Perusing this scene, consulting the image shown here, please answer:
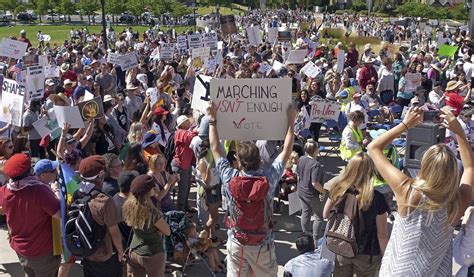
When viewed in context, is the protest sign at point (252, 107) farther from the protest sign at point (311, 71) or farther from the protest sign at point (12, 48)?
the protest sign at point (12, 48)

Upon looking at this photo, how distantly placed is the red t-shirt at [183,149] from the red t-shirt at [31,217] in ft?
10.2

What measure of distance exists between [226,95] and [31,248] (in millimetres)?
2352

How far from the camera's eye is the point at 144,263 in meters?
5.22

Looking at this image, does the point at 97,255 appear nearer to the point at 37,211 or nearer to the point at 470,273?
the point at 37,211

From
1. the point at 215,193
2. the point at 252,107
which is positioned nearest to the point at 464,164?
the point at 252,107

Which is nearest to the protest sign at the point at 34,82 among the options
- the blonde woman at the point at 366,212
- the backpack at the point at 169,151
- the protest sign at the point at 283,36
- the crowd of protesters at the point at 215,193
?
the crowd of protesters at the point at 215,193

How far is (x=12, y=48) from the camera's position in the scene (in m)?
14.0

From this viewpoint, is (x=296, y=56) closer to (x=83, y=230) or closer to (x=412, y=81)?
(x=412, y=81)

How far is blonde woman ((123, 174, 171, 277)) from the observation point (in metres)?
4.95

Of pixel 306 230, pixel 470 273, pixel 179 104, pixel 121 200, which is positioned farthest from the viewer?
pixel 179 104

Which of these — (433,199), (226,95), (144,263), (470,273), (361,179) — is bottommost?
(144,263)

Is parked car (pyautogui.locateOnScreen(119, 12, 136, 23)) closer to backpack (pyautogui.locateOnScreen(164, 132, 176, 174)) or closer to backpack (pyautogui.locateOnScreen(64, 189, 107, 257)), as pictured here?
backpack (pyautogui.locateOnScreen(164, 132, 176, 174))

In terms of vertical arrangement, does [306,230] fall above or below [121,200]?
below

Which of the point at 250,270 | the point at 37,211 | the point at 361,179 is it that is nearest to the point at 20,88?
the point at 37,211
